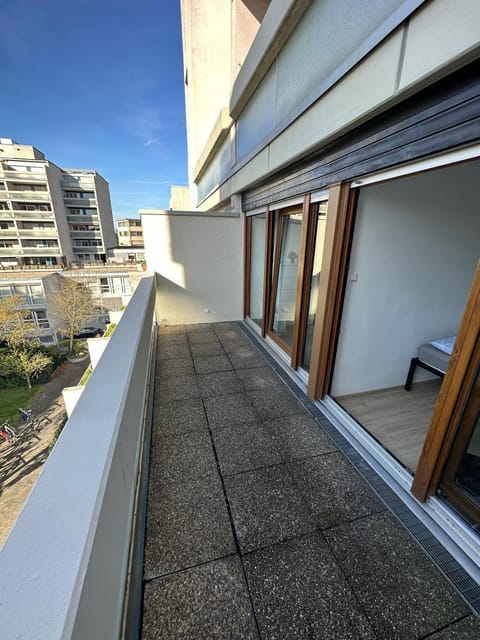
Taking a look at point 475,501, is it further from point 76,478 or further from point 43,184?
point 43,184

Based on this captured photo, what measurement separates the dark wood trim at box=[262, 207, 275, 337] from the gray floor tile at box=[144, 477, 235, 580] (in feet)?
8.51

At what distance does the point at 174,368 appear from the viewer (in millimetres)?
3281

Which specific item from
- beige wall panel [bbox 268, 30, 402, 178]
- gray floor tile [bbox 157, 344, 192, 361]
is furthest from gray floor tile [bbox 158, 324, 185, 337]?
beige wall panel [bbox 268, 30, 402, 178]

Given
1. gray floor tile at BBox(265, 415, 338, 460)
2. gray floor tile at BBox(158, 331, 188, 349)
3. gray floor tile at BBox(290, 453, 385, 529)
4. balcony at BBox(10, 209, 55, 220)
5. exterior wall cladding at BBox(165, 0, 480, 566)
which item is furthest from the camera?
balcony at BBox(10, 209, 55, 220)

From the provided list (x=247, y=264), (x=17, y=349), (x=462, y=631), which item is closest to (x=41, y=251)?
(x=17, y=349)

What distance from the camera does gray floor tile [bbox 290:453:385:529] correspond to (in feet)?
5.23

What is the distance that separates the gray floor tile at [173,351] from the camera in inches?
142

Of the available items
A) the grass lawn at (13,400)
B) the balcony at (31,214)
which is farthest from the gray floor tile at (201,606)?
the balcony at (31,214)

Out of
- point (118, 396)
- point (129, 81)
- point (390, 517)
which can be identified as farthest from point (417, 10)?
point (129, 81)

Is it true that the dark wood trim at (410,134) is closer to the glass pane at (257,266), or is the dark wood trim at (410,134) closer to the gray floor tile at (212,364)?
the glass pane at (257,266)

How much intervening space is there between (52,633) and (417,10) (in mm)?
2498

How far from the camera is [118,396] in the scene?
1.21m

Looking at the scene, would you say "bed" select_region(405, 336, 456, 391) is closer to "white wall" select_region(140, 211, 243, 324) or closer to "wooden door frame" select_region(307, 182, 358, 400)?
"wooden door frame" select_region(307, 182, 358, 400)

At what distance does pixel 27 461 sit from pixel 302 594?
28.2ft
